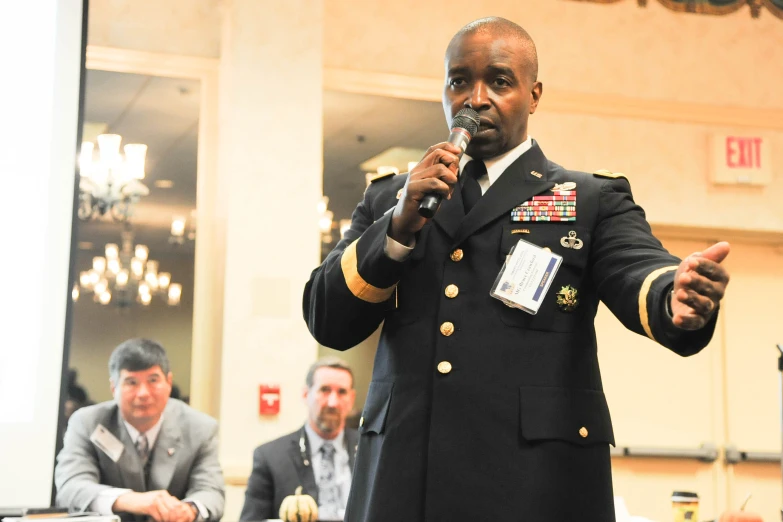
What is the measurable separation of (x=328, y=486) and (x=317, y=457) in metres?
0.14

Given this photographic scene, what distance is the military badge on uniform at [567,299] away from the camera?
4.46 feet

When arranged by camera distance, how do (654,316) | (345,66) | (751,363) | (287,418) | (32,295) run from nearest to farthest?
1. (654,316)
2. (32,295)
3. (287,418)
4. (345,66)
5. (751,363)

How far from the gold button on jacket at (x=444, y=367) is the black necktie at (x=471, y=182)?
0.77ft

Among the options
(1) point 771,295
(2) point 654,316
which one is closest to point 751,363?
(1) point 771,295

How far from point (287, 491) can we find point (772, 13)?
12.9 ft

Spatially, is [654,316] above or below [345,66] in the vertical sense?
below

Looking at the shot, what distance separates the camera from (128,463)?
3650 millimetres

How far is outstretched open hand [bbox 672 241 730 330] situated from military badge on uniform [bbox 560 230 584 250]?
0.26 metres

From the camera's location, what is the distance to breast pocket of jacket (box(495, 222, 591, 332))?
135 centimetres

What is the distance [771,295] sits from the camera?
18.7ft

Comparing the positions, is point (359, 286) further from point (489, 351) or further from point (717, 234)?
point (717, 234)

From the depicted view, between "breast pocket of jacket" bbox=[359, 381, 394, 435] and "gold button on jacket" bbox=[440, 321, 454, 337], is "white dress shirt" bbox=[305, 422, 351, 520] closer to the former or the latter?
"breast pocket of jacket" bbox=[359, 381, 394, 435]

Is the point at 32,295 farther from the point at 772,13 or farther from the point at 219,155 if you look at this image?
the point at 772,13

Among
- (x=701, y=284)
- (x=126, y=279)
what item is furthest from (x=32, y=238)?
(x=701, y=284)
